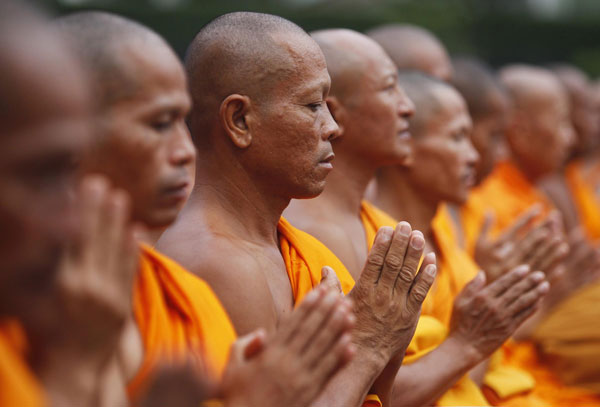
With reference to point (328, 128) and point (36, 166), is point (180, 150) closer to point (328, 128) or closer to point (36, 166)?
point (36, 166)

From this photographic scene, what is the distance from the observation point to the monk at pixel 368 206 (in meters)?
3.25

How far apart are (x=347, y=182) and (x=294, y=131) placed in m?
0.86

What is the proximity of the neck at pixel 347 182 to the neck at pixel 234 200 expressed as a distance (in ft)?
2.36

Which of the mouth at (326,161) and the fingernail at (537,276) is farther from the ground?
the mouth at (326,161)

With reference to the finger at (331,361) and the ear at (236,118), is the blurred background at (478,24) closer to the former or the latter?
the ear at (236,118)

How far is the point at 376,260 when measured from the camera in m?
2.61

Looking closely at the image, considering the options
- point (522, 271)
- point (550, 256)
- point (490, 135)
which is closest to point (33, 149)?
point (522, 271)

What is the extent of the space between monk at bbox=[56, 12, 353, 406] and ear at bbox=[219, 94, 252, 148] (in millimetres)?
527

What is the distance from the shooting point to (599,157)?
304 inches

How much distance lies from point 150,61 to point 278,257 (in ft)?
2.95

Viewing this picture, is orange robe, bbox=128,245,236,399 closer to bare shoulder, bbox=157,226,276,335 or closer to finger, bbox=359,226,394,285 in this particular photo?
bare shoulder, bbox=157,226,276,335

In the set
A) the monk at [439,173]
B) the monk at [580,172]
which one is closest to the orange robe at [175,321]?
the monk at [439,173]

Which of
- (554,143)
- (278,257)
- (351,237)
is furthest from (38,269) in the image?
(554,143)

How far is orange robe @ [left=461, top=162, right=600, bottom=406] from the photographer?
4.76m
